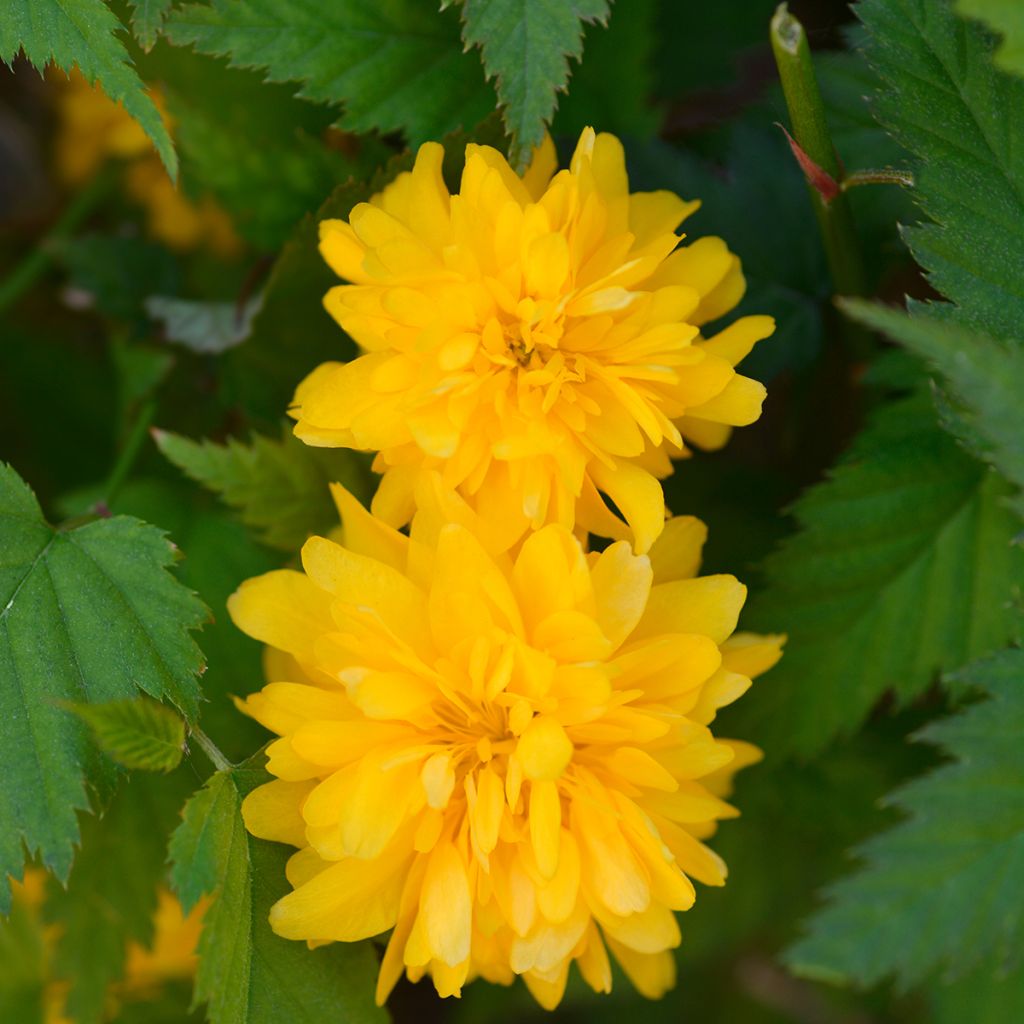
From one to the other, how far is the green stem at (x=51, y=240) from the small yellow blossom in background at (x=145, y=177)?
1.6 inches

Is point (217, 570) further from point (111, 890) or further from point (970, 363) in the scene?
point (970, 363)

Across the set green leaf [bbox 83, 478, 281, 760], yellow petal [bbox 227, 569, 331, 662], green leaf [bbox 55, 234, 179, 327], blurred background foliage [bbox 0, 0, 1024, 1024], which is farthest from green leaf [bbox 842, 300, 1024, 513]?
green leaf [bbox 55, 234, 179, 327]

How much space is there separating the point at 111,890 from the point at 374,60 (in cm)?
65

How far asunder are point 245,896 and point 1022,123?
0.67m

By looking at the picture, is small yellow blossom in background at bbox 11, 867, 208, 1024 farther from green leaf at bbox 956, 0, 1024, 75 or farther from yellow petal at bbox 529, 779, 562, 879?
green leaf at bbox 956, 0, 1024, 75

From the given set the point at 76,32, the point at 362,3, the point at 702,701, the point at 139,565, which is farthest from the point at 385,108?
the point at 702,701

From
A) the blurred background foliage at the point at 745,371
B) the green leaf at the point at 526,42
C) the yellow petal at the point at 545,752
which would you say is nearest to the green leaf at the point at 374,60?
the blurred background foliage at the point at 745,371

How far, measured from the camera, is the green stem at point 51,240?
116cm

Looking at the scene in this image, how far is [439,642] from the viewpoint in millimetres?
667

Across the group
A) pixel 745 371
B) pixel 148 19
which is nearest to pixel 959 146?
pixel 745 371

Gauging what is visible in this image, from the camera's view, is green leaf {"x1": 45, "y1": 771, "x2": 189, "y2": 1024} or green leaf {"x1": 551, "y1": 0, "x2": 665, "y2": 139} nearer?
green leaf {"x1": 45, "y1": 771, "x2": 189, "y2": 1024}

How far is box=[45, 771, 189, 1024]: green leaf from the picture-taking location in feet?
2.85

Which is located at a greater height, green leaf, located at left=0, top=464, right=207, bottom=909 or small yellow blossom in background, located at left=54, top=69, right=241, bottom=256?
green leaf, located at left=0, top=464, right=207, bottom=909

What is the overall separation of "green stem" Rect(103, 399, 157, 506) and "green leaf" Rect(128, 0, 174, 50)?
0.36 metres
